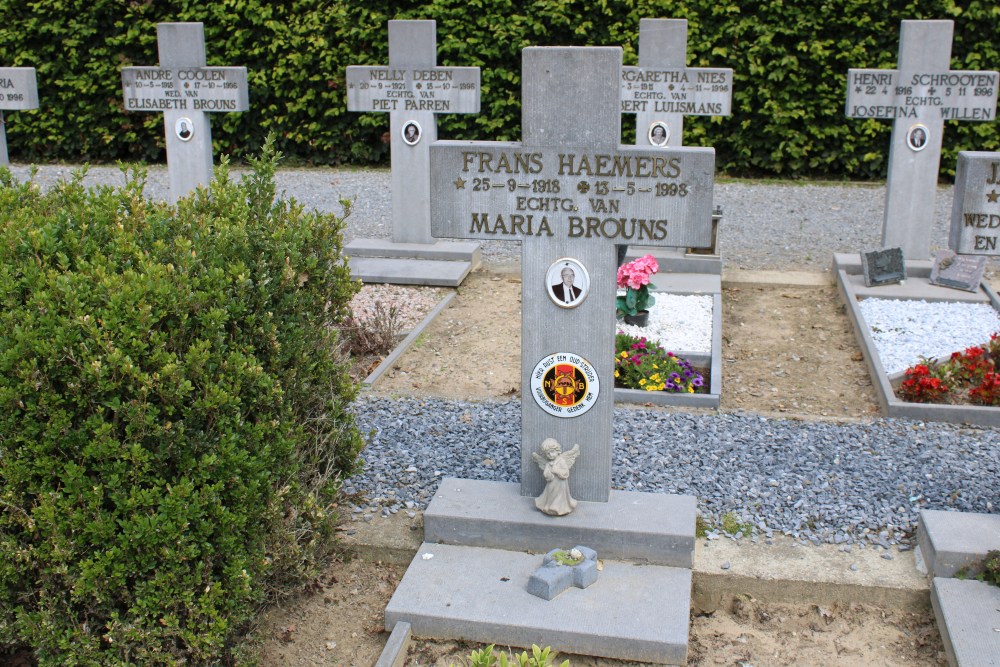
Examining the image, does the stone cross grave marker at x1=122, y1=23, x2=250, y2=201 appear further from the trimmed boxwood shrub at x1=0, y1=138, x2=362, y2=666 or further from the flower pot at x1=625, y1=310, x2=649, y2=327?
the trimmed boxwood shrub at x1=0, y1=138, x2=362, y2=666

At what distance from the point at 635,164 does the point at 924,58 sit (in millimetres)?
6390

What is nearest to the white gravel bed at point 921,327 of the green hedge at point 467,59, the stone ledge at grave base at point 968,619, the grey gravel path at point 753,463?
the grey gravel path at point 753,463

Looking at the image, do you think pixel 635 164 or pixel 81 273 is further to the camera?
pixel 635 164

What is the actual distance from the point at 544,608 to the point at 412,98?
283 inches

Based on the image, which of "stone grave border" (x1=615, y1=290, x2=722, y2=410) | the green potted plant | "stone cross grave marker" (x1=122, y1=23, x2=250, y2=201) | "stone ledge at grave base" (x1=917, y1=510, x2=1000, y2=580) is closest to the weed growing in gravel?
the green potted plant

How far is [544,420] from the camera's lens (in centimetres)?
461

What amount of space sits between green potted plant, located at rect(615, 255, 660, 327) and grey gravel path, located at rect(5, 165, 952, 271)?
2.47 meters

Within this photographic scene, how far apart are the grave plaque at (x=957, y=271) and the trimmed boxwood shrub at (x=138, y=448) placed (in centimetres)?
701

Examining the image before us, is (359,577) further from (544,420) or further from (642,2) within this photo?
(642,2)

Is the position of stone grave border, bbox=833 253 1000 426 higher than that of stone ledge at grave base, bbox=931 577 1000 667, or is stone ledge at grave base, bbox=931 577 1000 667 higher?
stone grave border, bbox=833 253 1000 426

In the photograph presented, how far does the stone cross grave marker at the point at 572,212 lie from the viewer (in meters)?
4.26

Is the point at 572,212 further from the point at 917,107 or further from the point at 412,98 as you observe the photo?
the point at 917,107

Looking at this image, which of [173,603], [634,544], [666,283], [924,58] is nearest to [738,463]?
[634,544]

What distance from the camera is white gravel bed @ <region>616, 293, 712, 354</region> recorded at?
314 inches
